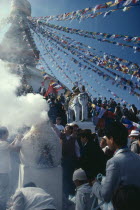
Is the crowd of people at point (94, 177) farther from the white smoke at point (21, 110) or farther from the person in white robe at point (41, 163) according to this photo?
the white smoke at point (21, 110)

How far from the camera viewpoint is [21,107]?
5312 mm

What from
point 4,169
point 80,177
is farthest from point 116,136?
point 4,169

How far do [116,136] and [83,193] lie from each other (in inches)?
46.1

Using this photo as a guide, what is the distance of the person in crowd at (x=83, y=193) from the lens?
3.37 meters

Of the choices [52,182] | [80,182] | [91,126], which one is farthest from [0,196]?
[91,126]

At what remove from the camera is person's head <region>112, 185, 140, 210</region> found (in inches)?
69.8

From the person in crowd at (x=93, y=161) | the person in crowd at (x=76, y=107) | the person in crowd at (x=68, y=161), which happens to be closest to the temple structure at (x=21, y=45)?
the person in crowd at (x=76, y=107)

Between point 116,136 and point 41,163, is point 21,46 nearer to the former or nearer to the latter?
point 41,163

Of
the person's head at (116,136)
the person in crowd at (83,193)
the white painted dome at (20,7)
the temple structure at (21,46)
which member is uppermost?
the white painted dome at (20,7)

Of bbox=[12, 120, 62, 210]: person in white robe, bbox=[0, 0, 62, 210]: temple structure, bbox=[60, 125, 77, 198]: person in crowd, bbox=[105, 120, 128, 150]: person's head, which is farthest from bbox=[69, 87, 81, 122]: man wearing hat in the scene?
bbox=[0, 0, 62, 210]: temple structure

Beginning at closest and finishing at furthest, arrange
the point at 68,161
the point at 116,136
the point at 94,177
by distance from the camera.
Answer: the point at 116,136, the point at 94,177, the point at 68,161

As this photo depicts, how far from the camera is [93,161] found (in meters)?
4.34

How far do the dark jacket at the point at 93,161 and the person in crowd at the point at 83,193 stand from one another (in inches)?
8.7

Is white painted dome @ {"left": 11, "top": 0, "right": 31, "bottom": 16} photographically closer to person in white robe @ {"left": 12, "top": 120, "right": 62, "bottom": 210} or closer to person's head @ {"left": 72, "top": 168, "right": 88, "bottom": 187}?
person in white robe @ {"left": 12, "top": 120, "right": 62, "bottom": 210}
